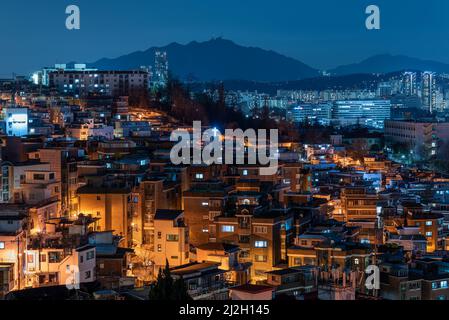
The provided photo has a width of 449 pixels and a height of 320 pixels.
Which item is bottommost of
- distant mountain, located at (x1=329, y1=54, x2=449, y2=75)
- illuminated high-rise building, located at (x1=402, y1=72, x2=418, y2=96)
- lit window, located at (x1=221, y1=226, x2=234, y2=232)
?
lit window, located at (x1=221, y1=226, x2=234, y2=232)

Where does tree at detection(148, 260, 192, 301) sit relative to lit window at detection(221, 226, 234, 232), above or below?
above

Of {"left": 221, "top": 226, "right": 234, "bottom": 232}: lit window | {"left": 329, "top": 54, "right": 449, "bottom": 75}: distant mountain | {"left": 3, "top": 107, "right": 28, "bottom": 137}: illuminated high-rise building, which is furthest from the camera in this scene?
{"left": 329, "top": 54, "right": 449, "bottom": 75}: distant mountain

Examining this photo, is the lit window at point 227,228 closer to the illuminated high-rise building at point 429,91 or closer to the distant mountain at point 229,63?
the distant mountain at point 229,63

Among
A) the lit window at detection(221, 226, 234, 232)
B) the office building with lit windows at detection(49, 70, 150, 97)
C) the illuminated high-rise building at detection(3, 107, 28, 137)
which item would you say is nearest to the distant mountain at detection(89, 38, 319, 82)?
the office building with lit windows at detection(49, 70, 150, 97)

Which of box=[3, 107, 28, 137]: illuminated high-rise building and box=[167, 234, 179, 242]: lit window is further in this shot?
box=[3, 107, 28, 137]: illuminated high-rise building

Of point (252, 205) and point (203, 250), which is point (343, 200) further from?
point (203, 250)

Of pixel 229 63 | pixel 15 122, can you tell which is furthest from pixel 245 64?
pixel 15 122

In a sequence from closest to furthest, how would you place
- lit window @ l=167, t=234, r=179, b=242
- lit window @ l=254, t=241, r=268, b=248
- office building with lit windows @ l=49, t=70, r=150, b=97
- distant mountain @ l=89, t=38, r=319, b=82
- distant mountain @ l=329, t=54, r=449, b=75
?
1. lit window @ l=167, t=234, r=179, b=242
2. lit window @ l=254, t=241, r=268, b=248
3. office building with lit windows @ l=49, t=70, r=150, b=97
4. distant mountain @ l=89, t=38, r=319, b=82
5. distant mountain @ l=329, t=54, r=449, b=75

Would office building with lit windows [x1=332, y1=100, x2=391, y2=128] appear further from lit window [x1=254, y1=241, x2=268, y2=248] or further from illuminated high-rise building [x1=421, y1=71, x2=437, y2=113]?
lit window [x1=254, y1=241, x2=268, y2=248]
